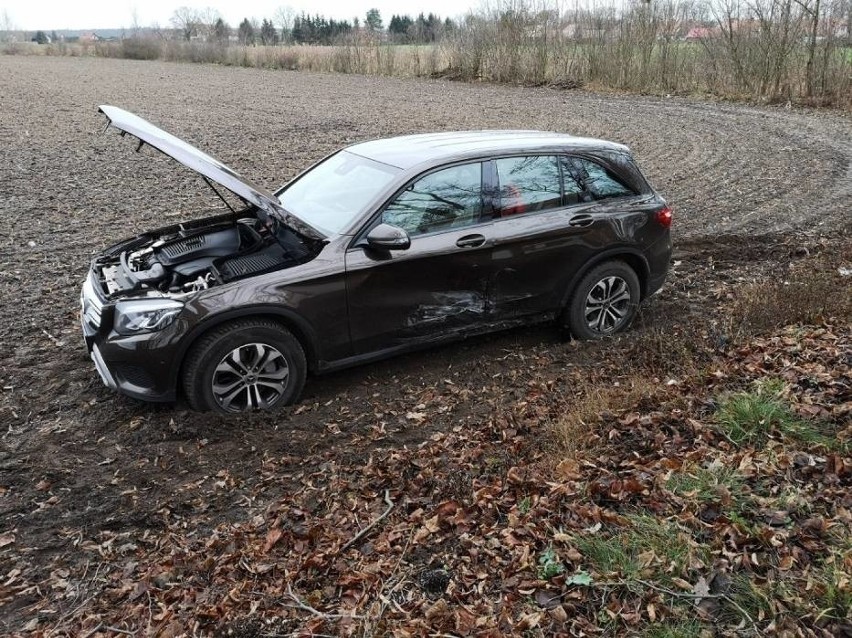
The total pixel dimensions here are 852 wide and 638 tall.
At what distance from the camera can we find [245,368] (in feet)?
16.3

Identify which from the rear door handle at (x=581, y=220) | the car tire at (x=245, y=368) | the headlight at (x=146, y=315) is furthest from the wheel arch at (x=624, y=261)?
the headlight at (x=146, y=315)

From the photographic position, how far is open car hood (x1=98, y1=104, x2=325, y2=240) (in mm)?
4934

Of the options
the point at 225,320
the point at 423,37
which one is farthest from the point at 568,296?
the point at 423,37

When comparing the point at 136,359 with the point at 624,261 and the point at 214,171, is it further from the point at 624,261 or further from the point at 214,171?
the point at 624,261

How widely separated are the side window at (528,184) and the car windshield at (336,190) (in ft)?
2.86

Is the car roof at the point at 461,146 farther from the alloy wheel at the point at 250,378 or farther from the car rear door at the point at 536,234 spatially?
the alloy wheel at the point at 250,378

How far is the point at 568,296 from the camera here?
20.2ft

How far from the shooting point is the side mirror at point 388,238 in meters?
5.00

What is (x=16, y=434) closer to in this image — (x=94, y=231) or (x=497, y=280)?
(x=497, y=280)

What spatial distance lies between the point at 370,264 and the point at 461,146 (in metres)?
1.33

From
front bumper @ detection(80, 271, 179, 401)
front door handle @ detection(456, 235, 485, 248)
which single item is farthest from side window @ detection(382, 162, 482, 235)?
front bumper @ detection(80, 271, 179, 401)

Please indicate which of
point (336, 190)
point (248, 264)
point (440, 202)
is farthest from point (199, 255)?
point (440, 202)

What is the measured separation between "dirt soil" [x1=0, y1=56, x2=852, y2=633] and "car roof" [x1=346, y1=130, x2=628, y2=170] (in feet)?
5.39

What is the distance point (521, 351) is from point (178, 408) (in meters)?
2.79
